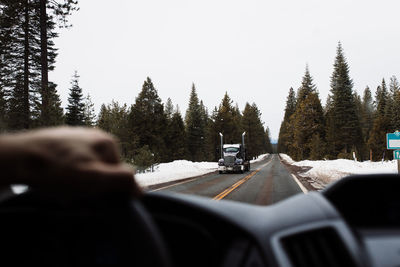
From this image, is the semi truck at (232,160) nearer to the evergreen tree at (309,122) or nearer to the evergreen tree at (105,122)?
the evergreen tree at (105,122)

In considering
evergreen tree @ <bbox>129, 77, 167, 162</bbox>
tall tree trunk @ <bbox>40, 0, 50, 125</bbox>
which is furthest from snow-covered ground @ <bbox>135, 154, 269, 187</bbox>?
evergreen tree @ <bbox>129, 77, 167, 162</bbox>

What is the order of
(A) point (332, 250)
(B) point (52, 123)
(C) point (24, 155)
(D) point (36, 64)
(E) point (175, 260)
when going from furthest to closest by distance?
1. (D) point (36, 64)
2. (B) point (52, 123)
3. (E) point (175, 260)
4. (A) point (332, 250)
5. (C) point (24, 155)

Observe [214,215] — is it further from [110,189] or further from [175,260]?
[110,189]

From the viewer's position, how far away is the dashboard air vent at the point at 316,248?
136 cm

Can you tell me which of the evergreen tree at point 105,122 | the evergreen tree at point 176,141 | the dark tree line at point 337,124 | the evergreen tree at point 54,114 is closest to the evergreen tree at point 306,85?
the dark tree line at point 337,124

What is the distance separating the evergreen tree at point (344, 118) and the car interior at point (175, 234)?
215ft

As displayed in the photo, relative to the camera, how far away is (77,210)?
1154 millimetres

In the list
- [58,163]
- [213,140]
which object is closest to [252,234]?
[58,163]

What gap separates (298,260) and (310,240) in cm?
11

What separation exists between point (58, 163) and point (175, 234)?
75 centimetres

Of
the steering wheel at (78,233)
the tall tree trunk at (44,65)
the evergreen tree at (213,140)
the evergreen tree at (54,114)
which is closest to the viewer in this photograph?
the steering wheel at (78,233)

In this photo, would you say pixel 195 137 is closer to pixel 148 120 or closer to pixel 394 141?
pixel 148 120

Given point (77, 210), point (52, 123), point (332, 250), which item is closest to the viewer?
point (77, 210)

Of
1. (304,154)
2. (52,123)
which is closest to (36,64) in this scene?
(52,123)
